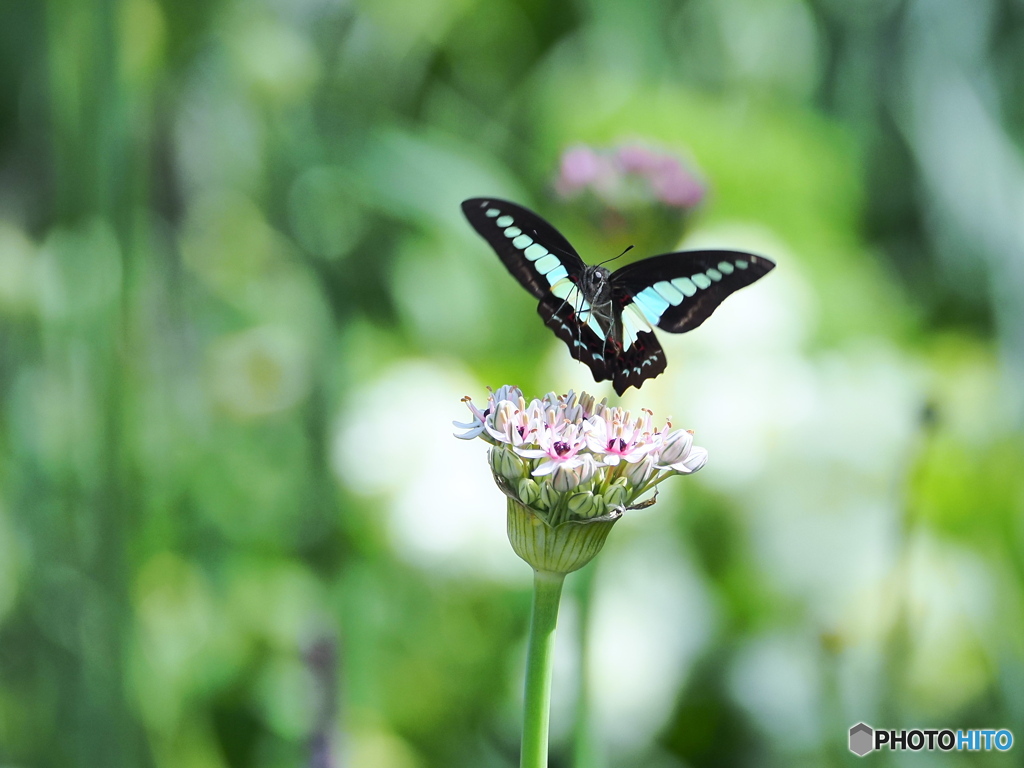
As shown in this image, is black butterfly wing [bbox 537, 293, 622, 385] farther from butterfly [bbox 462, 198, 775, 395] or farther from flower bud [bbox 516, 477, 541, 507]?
flower bud [bbox 516, 477, 541, 507]

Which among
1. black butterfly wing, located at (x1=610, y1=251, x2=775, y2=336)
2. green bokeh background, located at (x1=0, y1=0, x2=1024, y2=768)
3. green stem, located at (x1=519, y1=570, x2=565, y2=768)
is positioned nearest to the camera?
green stem, located at (x1=519, y1=570, x2=565, y2=768)

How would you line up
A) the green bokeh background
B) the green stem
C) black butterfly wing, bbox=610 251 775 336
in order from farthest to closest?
1. the green bokeh background
2. black butterfly wing, bbox=610 251 775 336
3. the green stem

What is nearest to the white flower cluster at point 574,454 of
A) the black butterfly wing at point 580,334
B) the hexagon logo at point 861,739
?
the black butterfly wing at point 580,334

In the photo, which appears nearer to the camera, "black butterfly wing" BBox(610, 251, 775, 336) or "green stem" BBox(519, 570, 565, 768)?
"green stem" BBox(519, 570, 565, 768)

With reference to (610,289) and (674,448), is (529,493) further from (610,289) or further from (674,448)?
(610,289)

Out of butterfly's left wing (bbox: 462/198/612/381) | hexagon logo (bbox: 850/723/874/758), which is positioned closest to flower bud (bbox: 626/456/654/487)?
butterfly's left wing (bbox: 462/198/612/381)

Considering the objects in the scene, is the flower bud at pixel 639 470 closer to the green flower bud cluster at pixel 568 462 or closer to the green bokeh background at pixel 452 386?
the green flower bud cluster at pixel 568 462

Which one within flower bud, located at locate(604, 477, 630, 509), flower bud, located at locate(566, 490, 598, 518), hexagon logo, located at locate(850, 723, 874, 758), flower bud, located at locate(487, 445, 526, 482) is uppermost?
flower bud, located at locate(487, 445, 526, 482)
